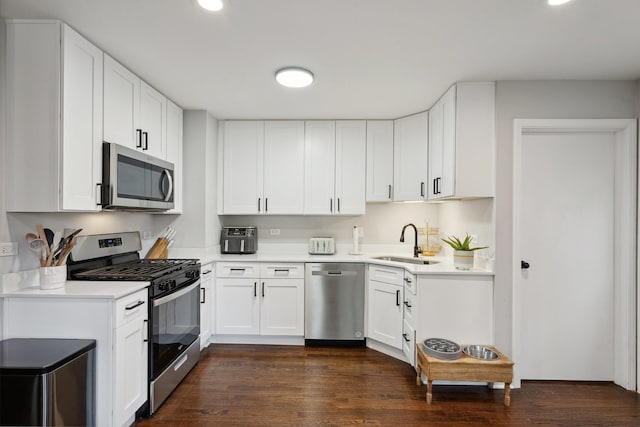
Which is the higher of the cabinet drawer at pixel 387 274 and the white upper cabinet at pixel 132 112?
the white upper cabinet at pixel 132 112

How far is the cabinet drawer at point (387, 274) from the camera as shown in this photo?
121 inches

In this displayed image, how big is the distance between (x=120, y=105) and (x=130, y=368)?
1.84 m

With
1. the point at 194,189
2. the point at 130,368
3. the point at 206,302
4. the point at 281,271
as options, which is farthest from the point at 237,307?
the point at 130,368

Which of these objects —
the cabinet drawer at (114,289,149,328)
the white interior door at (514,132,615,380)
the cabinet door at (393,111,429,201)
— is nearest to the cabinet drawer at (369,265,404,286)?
the cabinet door at (393,111,429,201)

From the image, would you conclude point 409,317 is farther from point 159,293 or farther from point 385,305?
point 159,293

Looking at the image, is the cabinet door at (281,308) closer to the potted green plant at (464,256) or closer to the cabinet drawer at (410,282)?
the cabinet drawer at (410,282)

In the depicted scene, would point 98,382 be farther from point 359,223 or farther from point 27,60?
point 359,223

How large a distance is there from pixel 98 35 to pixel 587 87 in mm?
3647

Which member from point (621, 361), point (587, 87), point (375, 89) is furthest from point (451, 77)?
point (621, 361)

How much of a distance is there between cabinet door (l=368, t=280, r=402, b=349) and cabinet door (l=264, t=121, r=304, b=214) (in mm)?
1267

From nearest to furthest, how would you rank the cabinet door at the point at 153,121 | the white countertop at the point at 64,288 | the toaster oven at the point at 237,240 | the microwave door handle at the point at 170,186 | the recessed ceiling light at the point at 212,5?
1. the recessed ceiling light at the point at 212,5
2. the white countertop at the point at 64,288
3. the cabinet door at the point at 153,121
4. the microwave door handle at the point at 170,186
5. the toaster oven at the point at 237,240

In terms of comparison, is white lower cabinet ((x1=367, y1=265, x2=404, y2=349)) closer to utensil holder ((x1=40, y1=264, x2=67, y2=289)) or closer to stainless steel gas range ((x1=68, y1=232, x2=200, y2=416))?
stainless steel gas range ((x1=68, y1=232, x2=200, y2=416))

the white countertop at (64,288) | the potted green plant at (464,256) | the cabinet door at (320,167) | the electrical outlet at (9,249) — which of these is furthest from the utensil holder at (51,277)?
the potted green plant at (464,256)

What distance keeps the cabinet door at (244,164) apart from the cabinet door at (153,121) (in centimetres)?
82
